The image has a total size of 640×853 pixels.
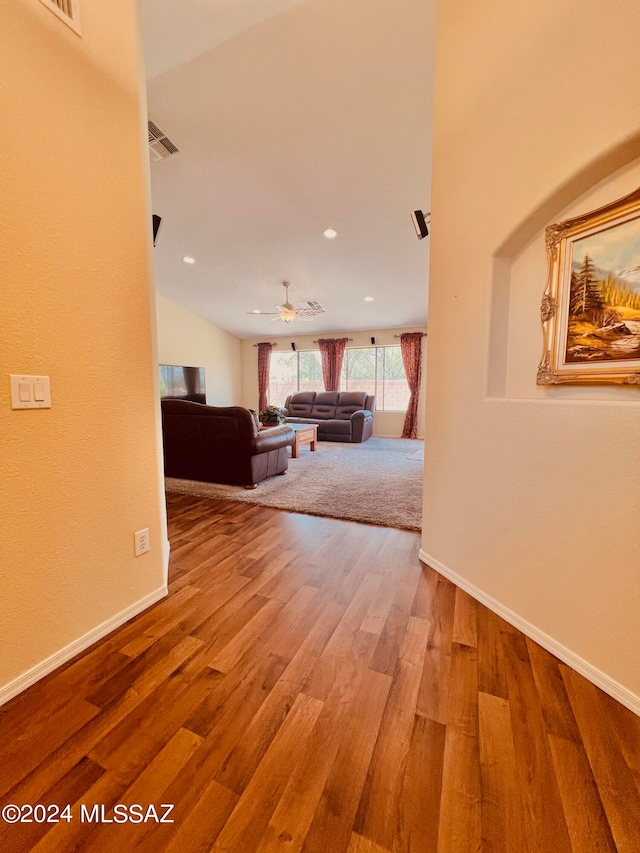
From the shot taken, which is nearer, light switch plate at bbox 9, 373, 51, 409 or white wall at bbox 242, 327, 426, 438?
light switch plate at bbox 9, 373, 51, 409

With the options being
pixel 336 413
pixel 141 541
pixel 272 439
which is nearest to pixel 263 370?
pixel 336 413

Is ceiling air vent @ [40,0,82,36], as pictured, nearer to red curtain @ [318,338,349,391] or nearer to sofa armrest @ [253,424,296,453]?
sofa armrest @ [253,424,296,453]

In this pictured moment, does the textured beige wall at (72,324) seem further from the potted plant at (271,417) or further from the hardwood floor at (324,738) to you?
the potted plant at (271,417)

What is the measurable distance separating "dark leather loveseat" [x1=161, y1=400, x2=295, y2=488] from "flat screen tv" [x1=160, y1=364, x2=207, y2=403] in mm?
2772

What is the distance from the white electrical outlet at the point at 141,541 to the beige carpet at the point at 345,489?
4.92ft

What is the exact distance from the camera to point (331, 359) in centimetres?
795

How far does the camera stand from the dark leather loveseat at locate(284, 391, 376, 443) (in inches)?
264

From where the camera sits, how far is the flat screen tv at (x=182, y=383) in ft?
21.2

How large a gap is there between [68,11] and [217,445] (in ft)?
9.59

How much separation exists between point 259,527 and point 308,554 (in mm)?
587

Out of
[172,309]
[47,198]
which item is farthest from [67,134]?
[172,309]

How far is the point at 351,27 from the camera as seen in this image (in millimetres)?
2131

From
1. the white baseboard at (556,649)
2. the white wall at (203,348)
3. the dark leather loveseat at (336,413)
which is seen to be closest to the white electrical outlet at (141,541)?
the white baseboard at (556,649)

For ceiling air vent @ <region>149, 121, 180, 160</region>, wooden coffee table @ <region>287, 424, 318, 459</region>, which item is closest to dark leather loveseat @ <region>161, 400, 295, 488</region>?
wooden coffee table @ <region>287, 424, 318, 459</region>
